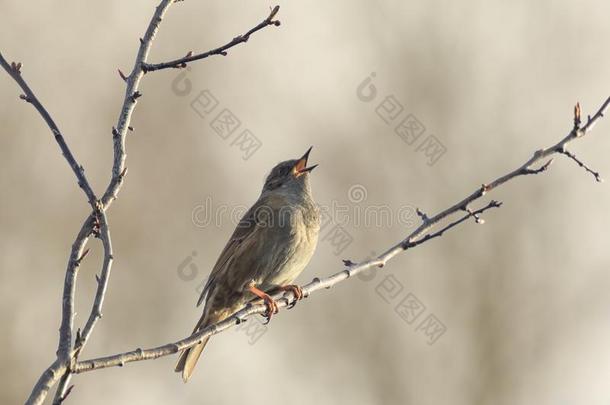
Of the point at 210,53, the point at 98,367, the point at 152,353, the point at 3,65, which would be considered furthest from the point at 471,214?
the point at 3,65

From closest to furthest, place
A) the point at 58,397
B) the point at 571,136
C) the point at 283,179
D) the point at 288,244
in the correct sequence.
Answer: the point at 58,397 → the point at 571,136 → the point at 288,244 → the point at 283,179

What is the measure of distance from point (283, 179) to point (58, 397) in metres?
5.48

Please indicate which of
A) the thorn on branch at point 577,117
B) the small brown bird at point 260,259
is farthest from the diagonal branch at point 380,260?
the small brown bird at point 260,259

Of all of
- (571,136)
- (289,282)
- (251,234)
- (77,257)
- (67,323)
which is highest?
(251,234)

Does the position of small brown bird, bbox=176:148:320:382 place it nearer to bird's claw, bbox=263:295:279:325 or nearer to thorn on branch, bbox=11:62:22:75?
bird's claw, bbox=263:295:279:325

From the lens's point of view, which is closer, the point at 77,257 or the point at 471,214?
the point at 77,257

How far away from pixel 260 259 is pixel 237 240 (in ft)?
2.10

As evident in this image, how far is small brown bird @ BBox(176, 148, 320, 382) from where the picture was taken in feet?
23.9

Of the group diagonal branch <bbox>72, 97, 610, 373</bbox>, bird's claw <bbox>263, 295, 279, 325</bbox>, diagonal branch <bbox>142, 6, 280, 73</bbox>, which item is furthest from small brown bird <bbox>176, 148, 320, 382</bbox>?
diagonal branch <bbox>142, 6, 280, 73</bbox>

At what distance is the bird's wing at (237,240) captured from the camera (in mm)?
7613

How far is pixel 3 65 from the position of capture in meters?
3.69

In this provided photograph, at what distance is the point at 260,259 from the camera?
24.1ft

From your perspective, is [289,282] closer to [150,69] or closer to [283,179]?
[283,179]

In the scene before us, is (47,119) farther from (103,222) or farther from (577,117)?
(577,117)
